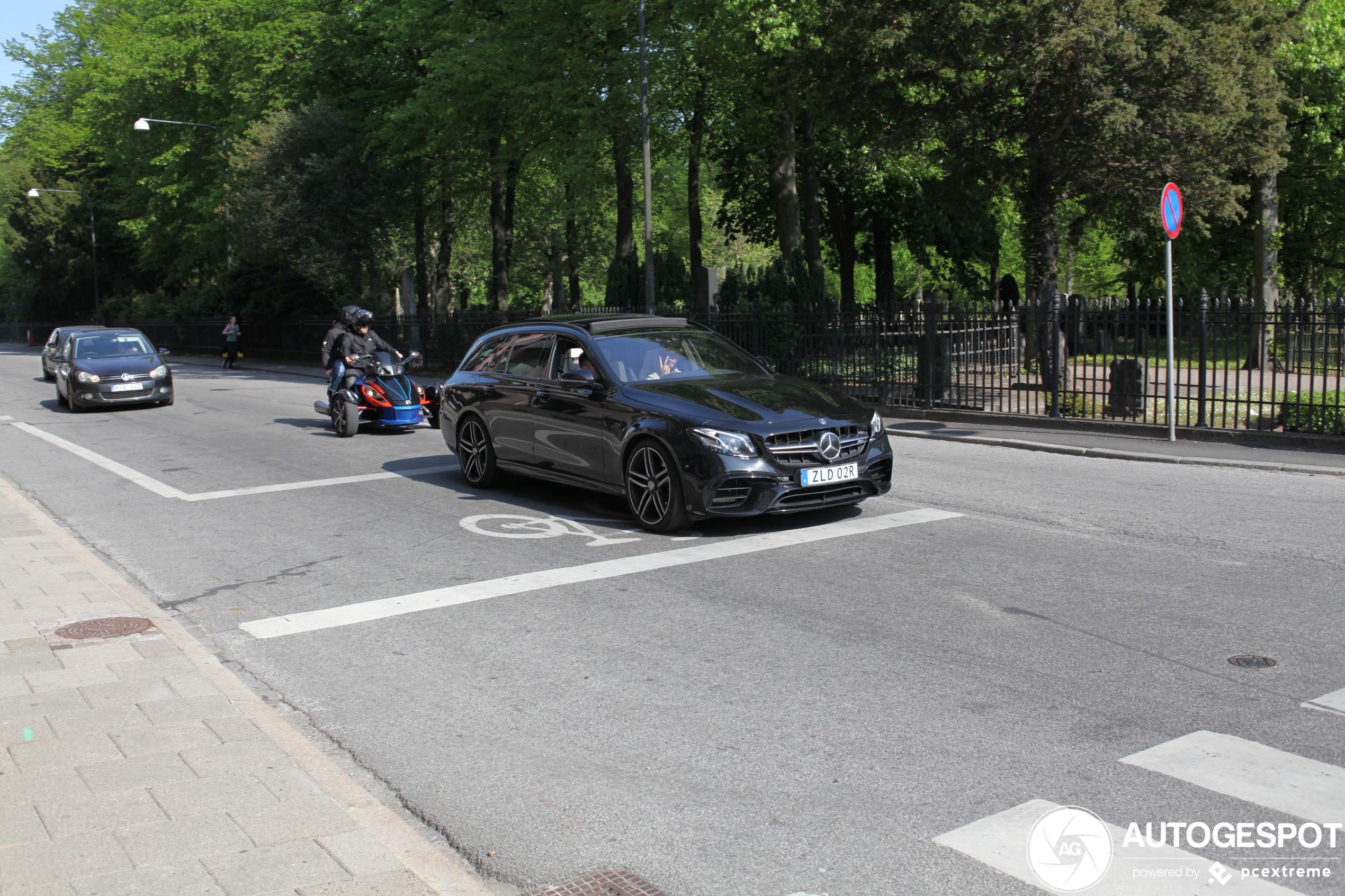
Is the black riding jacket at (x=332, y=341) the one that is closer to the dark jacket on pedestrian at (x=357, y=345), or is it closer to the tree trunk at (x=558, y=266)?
the dark jacket on pedestrian at (x=357, y=345)

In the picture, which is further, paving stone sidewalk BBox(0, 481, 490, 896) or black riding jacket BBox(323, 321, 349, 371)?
black riding jacket BBox(323, 321, 349, 371)

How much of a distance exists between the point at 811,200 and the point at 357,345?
22762mm

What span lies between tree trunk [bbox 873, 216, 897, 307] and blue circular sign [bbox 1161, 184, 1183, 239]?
101 ft

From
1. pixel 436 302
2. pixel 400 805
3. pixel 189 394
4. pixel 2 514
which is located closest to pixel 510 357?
pixel 2 514

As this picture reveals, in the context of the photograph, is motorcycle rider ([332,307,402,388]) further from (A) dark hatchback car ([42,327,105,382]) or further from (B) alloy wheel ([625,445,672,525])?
(A) dark hatchback car ([42,327,105,382])

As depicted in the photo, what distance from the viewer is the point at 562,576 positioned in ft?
24.9

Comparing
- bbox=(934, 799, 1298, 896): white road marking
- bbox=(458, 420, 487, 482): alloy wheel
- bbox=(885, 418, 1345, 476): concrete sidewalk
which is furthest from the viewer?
bbox=(885, 418, 1345, 476): concrete sidewalk

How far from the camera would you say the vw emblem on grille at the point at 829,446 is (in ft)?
28.3

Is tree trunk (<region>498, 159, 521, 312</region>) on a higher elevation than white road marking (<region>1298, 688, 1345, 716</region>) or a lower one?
higher

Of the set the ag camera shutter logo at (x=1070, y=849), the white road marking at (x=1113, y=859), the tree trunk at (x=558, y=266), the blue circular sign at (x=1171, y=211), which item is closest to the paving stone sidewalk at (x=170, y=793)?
the white road marking at (x=1113, y=859)

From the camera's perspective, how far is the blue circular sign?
14.0 metres

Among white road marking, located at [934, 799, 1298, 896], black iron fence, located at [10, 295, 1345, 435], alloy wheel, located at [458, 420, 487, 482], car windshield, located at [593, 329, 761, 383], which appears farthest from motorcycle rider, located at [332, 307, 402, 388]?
white road marking, located at [934, 799, 1298, 896]

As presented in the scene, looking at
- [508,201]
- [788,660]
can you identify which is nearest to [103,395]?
[788,660]

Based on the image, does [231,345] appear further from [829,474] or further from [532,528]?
[829,474]
